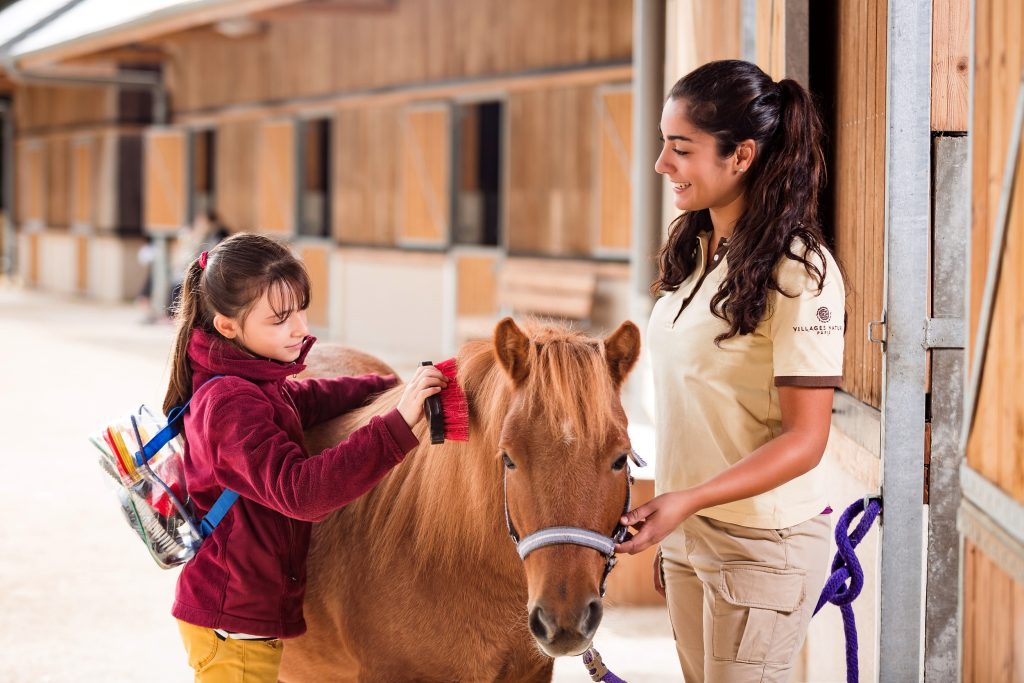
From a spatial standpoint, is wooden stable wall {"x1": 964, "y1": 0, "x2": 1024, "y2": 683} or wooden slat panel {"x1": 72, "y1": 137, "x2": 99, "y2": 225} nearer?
wooden stable wall {"x1": 964, "y1": 0, "x2": 1024, "y2": 683}

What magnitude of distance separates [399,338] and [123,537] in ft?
22.8

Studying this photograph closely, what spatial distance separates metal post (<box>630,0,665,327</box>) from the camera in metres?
5.81

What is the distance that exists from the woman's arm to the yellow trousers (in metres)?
0.86

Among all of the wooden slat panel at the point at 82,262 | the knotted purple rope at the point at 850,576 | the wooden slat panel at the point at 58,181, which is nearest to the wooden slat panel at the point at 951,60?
the knotted purple rope at the point at 850,576

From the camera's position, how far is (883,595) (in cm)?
207

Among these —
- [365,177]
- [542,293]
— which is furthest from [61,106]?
[542,293]

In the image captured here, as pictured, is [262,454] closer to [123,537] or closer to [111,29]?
[123,537]

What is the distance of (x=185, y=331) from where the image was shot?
2.20 m

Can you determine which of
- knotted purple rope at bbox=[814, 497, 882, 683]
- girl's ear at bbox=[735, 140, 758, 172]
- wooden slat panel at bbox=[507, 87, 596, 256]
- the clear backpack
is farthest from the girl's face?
wooden slat panel at bbox=[507, 87, 596, 256]

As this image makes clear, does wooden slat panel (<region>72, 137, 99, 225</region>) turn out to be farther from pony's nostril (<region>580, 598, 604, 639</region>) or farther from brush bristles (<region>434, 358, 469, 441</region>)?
pony's nostril (<region>580, 598, 604, 639</region>)

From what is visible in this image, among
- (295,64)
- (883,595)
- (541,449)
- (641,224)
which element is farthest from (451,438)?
(295,64)

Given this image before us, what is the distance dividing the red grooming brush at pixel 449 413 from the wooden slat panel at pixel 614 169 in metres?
7.39

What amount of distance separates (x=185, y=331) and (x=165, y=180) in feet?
52.6

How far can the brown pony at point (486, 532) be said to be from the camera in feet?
5.71
